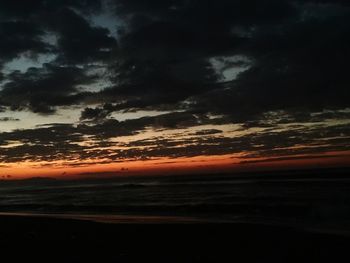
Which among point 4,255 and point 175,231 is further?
point 175,231

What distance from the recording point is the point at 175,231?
2006 cm

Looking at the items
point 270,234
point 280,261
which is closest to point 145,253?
point 280,261

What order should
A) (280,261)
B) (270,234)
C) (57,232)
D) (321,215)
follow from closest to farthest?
(280,261), (270,234), (57,232), (321,215)

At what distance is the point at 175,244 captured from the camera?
648 inches

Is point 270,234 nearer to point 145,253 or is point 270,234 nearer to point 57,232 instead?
point 145,253

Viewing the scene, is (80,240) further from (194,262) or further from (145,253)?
(194,262)

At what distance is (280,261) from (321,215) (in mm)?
13526

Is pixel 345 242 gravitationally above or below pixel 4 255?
below

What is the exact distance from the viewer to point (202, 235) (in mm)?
18516

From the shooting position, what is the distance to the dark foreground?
13.6 m

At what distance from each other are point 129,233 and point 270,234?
5.99m

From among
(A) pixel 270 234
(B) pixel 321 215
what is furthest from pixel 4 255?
(B) pixel 321 215

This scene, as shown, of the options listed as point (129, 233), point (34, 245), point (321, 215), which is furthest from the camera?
point (321, 215)

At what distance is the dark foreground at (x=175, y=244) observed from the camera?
13.6m
